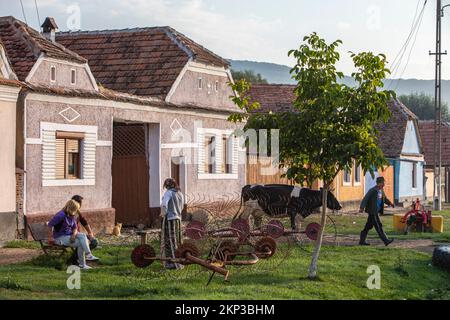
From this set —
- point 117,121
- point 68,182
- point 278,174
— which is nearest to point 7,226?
point 68,182

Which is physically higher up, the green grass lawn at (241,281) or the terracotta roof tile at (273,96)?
the terracotta roof tile at (273,96)

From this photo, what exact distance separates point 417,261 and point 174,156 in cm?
1005

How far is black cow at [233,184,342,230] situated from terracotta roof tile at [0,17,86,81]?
6068 millimetres

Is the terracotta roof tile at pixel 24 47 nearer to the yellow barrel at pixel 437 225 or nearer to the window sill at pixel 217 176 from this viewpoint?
the window sill at pixel 217 176

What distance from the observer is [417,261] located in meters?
19.9

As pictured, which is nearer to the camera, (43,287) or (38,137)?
(43,287)

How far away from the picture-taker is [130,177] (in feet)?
90.1

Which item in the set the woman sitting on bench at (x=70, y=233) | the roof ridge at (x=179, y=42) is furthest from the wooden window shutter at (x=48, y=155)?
the roof ridge at (x=179, y=42)

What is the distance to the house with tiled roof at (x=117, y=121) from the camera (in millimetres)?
22344

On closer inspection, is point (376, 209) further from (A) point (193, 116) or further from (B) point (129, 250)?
(A) point (193, 116)

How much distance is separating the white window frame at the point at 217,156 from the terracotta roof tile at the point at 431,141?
29.1 metres
